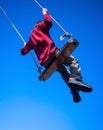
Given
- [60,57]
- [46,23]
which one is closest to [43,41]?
[46,23]

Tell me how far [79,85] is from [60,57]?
79 cm

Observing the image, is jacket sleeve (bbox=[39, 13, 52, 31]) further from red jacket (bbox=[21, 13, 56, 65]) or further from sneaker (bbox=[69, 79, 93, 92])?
sneaker (bbox=[69, 79, 93, 92])

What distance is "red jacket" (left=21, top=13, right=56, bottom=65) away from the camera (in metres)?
9.20

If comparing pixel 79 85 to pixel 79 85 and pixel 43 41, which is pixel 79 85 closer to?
pixel 79 85

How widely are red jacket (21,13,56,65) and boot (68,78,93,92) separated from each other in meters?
0.86

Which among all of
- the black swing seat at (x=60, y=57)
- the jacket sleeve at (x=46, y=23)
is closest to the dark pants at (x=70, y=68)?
the black swing seat at (x=60, y=57)

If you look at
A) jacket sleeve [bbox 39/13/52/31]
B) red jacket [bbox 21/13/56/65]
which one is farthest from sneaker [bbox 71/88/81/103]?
jacket sleeve [bbox 39/13/52/31]

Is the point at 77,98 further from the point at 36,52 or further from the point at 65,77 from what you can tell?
the point at 36,52

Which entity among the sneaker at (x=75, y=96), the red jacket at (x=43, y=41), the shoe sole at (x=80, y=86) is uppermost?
the red jacket at (x=43, y=41)

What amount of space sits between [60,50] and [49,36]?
852 mm

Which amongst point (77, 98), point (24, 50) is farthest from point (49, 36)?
point (77, 98)

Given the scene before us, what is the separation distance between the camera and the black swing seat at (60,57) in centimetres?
855

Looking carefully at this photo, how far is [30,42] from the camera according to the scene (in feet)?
32.5

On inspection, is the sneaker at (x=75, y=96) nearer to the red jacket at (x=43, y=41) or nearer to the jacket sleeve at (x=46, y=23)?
the red jacket at (x=43, y=41)
